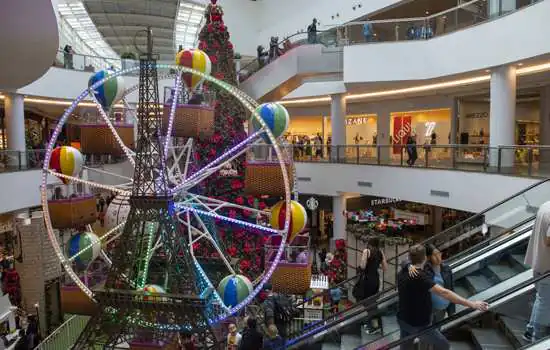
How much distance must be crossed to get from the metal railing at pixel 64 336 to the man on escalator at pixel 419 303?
22.3ft

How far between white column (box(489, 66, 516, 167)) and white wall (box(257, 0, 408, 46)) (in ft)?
23.3

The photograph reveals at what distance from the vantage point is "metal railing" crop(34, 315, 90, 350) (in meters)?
8.97

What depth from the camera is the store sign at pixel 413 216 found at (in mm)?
16828

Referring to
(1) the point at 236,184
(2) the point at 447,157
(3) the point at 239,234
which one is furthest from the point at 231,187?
(2) the point at 447,157

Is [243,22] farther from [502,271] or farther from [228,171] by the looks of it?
[502,271]

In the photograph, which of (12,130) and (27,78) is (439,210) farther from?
(27,78)

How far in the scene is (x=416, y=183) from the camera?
1349 centimetres

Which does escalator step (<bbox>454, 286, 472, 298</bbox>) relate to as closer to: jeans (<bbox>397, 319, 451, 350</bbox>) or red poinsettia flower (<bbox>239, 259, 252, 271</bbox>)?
jeans (<bbox>397, 319, 451, 350</bbox>)

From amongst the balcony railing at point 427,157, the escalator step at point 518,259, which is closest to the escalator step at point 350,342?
the escalator step at point 518,259

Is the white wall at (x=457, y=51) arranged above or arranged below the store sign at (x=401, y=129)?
above

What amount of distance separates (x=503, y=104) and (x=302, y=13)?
14.7m

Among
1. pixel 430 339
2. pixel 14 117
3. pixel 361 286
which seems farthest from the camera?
pixel 14 117

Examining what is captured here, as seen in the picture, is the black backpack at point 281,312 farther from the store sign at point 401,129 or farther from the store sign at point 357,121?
the store sign at point 357,121

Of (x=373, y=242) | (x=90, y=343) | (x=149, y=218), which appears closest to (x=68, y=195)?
(x=149, y=218)
